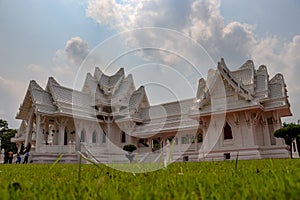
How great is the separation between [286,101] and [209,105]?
16.9ft

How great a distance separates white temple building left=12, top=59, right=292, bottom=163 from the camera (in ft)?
56.9

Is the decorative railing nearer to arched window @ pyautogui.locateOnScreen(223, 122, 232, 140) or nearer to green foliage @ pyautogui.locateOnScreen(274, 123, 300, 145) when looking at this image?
arched window @ pyautogui.locateOnScreen(223, 122, 232, 140)

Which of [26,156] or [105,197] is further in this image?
[26,156]

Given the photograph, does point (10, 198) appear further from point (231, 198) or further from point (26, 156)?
point (26, 156)

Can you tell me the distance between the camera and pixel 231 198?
1.20m

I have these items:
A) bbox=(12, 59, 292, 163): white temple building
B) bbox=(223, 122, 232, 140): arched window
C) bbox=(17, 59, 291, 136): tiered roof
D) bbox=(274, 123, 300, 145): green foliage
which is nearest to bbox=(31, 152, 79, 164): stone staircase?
bbox=(12, 59, 292, 163): white temple building

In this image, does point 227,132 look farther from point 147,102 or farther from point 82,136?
point 147,102

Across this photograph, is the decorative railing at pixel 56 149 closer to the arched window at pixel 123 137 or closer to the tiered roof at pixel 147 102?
the tiered roof at pixel 147 102

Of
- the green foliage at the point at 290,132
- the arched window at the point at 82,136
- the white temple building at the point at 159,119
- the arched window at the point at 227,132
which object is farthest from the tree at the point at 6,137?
the green foliage at the point at 290,132

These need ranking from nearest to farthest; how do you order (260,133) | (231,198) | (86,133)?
(231,198)
(260,133)
(86,133)

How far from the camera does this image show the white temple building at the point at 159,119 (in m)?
17.3

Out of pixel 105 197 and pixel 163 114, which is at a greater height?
pixel 163 114

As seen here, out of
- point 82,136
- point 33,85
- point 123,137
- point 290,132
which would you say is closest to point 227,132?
point 290,132

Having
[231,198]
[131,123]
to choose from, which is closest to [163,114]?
[131,123]
